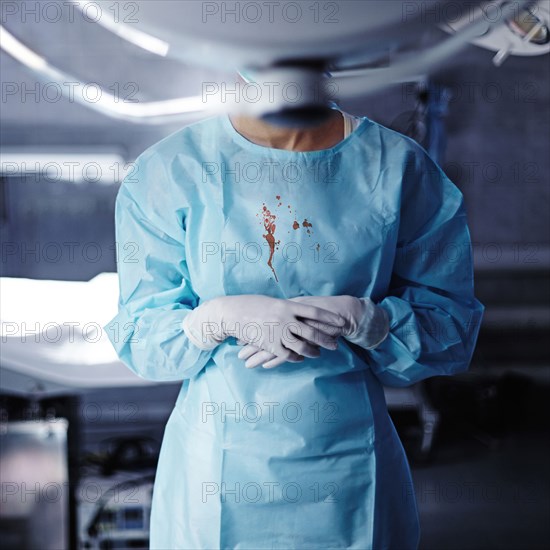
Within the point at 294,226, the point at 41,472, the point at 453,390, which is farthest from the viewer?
the point at 453,390

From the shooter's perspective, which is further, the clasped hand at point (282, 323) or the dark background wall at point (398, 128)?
the dark background wall at point (398, 128)

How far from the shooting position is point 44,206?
3098mm

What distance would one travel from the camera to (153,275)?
3.71 feet

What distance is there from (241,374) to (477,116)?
275 centimetres

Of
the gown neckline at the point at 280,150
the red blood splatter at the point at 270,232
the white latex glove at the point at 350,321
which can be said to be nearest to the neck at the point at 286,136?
the gown neckline at the point at 280,150

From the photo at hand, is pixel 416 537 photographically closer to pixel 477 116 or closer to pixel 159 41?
pixel 159 41

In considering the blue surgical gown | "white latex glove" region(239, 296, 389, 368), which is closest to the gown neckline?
→ the blue surgical gown

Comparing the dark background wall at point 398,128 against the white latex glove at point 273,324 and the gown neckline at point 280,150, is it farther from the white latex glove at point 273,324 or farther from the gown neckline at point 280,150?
the white latex glove at point 273,324

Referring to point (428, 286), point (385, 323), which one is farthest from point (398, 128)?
point (385, 323)

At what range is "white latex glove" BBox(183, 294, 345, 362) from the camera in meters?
1.01

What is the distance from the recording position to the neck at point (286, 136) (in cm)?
109

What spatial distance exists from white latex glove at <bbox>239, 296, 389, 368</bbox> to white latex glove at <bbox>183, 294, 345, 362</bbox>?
0.04ft

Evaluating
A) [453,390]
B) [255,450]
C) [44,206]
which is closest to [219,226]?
[255,450]

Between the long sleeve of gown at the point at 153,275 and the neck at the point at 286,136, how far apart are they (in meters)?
0.14
